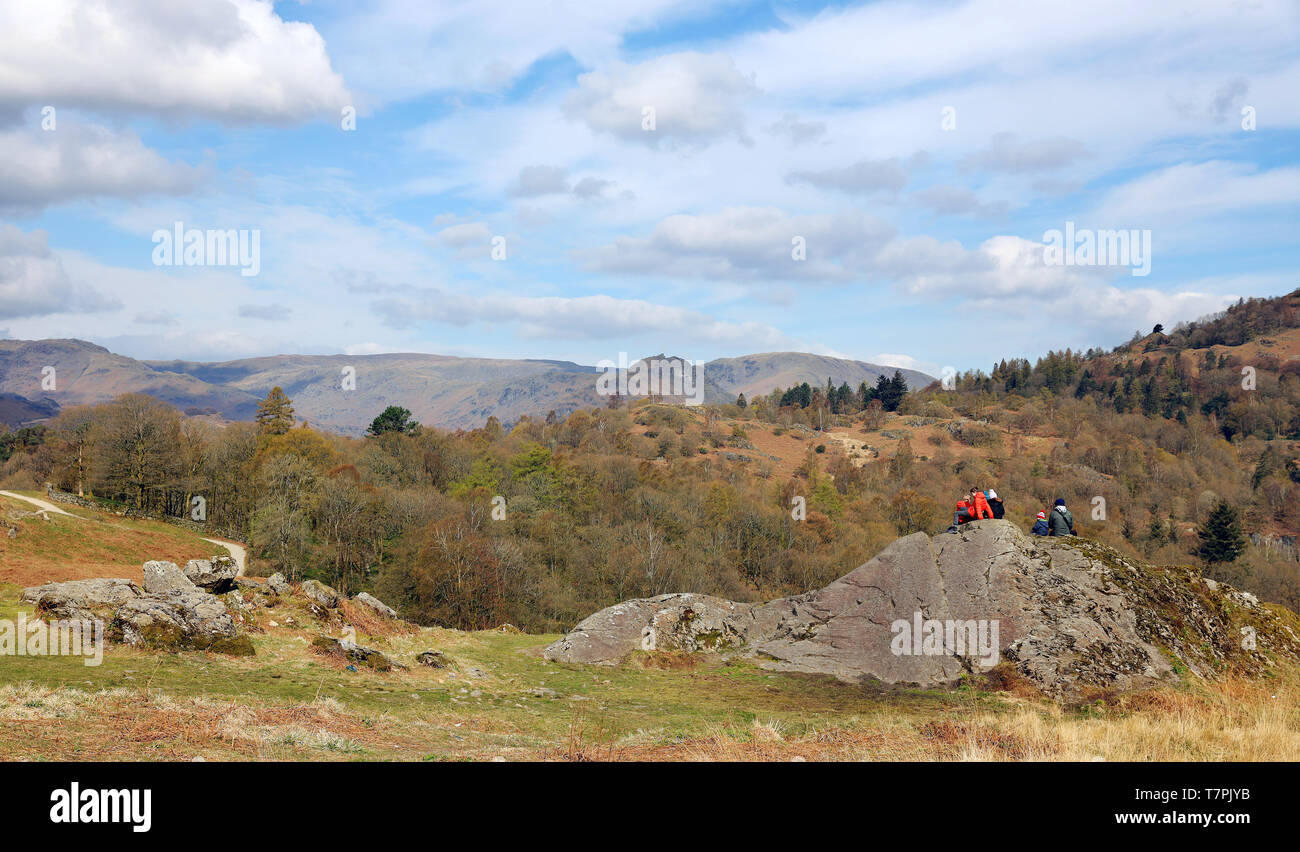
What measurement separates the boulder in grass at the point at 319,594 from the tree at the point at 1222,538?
10319cm

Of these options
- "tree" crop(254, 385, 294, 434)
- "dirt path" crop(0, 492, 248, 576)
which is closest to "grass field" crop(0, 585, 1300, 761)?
"dirt path" crop(0, 492, 248, 576)

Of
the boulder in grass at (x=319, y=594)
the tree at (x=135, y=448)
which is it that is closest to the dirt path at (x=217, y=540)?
the tree at (x=135, y=448)

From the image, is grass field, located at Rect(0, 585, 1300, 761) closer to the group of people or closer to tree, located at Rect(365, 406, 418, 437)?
the group of people

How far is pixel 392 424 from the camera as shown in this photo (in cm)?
10031

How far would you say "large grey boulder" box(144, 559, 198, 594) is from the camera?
2061 cm

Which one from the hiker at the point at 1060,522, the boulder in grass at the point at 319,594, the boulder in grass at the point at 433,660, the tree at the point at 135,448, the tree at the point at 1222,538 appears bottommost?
the tree at the point at 1222,538

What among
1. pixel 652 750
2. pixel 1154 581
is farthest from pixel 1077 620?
pixel 652 750

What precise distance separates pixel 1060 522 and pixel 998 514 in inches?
73.2

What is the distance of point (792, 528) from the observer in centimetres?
8212

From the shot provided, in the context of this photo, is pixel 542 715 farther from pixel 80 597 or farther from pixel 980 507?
pixel 980 507

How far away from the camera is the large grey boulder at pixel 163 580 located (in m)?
20.6

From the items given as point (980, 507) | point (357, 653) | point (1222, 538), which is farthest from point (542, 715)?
point (1222, 538)

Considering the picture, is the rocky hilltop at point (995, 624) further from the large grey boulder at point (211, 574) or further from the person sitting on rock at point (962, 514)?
the large grey boulder at point (211, 574)

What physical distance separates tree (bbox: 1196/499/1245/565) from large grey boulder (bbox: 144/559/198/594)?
10756 centimetres
